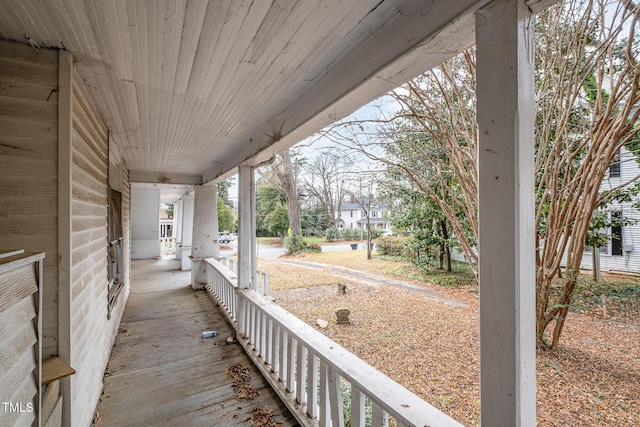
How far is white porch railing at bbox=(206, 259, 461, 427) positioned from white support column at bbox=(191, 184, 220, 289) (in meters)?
2.78

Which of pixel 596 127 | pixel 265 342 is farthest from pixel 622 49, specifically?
pixel 265 342

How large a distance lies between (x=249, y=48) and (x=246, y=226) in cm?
247

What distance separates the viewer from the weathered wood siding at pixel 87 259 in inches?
67.5

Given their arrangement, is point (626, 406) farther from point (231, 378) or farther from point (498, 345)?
point (231, 378)

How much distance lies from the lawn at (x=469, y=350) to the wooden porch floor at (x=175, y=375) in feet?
4.55

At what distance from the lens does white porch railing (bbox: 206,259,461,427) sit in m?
1.27

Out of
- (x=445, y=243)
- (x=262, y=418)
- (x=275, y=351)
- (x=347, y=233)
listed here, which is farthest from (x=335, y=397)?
(x=347, y=233)

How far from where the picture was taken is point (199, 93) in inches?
80.2

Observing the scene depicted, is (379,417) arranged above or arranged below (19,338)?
below

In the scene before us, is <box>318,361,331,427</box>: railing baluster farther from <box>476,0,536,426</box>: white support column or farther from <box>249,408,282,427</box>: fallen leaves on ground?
<box>476,0,536,426</box>: white support column

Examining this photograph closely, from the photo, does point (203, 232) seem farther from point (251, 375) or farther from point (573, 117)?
point (573, 117)

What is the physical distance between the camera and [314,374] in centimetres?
206

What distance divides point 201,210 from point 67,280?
198 inches

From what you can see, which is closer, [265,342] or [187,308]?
[265,342]
